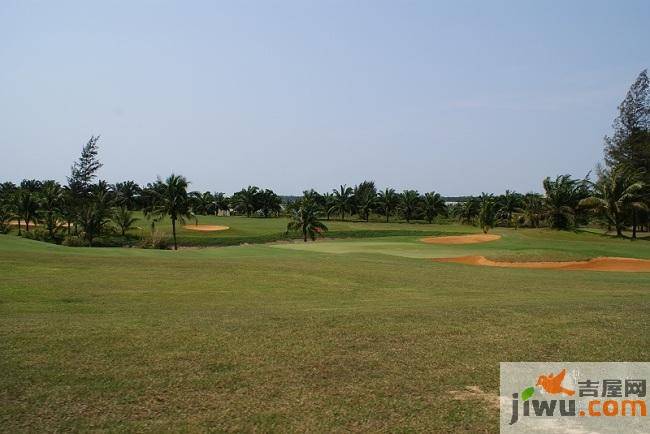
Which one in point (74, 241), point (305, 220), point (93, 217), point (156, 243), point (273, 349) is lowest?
point (156, 243)

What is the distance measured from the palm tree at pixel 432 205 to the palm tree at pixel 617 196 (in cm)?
Result: 4466

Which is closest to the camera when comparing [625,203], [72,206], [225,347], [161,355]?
[161,355]

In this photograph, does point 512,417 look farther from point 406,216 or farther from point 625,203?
point 406,216

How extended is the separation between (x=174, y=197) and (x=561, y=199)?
1826 inches

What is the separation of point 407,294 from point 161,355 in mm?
10685

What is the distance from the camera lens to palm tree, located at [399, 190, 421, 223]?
347ft

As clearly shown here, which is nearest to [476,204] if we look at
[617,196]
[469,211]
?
[469,211]

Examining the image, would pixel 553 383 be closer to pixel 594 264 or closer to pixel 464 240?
pixel 594 264

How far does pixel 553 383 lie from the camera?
24.7 feet

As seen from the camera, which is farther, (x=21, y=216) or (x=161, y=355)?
(x=21, y=216)

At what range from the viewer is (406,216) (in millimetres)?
106438

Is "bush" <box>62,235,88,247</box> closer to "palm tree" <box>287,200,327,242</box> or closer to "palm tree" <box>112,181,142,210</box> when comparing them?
"palm tree" <box>287,200,327,242</box>

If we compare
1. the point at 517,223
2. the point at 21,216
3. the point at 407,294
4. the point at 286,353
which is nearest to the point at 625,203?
the point at 517,223

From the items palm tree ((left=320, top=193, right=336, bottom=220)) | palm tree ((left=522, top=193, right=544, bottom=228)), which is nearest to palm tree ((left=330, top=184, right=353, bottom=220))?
palm tree ((left=320, top=193, right=336, bottom=220))
